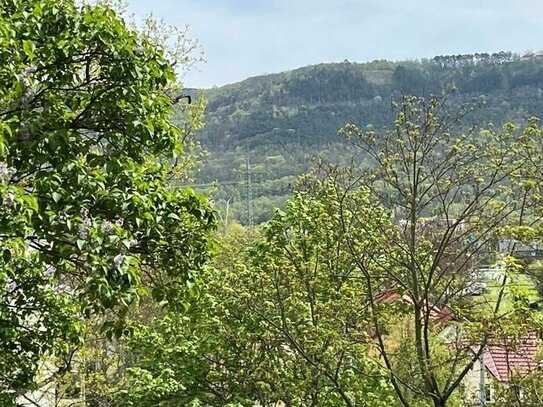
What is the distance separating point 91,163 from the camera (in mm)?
4184

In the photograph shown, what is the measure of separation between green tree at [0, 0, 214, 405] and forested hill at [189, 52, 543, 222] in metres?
36.6

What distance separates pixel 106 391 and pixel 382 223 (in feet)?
19.2

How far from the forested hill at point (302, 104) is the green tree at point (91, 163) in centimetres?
3655

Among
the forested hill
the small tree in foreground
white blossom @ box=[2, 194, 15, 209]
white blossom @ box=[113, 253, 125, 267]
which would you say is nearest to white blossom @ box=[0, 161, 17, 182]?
white blossom @ box=[2, 194, 15, 209]

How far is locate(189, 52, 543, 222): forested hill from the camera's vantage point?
53281mm

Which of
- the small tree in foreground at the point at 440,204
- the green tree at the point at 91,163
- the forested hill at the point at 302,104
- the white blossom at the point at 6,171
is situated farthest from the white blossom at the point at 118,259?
the forested hill at the point at 302,104

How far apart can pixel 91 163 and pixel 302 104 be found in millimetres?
86369

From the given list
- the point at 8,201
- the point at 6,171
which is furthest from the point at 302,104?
the point at 8,201

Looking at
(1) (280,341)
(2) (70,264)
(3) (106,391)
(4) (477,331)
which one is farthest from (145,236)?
(3) (106,391)

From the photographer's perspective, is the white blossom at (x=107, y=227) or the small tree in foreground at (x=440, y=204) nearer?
the white blossom at (x=107, y=227)

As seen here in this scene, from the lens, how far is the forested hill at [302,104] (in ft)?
175

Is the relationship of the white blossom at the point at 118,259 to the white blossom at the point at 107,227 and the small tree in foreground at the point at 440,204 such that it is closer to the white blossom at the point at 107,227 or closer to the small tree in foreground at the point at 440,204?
the white blossom at the point at 107,227

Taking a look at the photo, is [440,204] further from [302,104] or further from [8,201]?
[302,104]

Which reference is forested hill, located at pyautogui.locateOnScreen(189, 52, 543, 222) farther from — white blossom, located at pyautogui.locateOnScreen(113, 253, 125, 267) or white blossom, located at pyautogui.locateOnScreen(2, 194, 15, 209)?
white blossom, located at pyautogui.locateOnScreen(2, 194, 15, 209)
